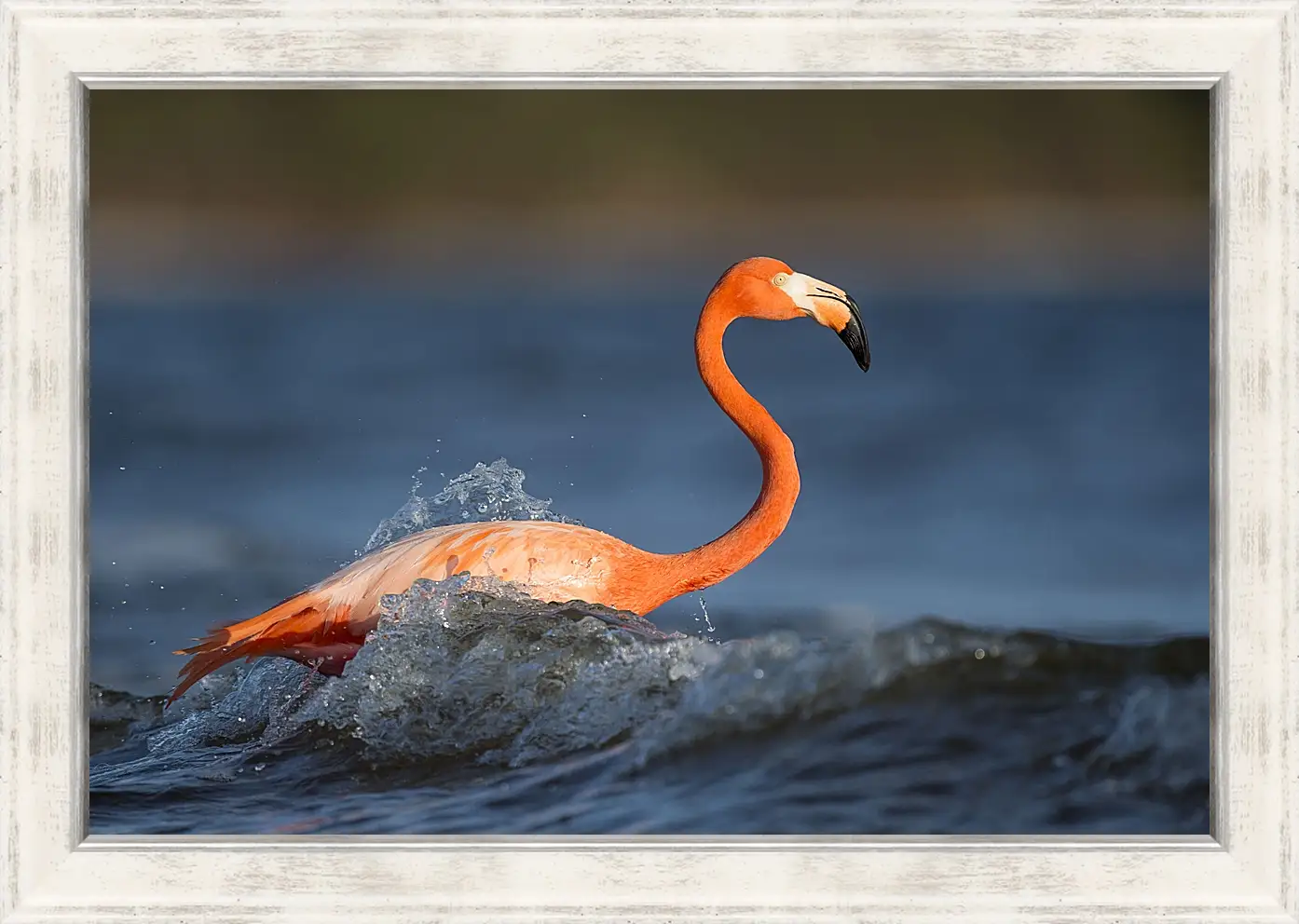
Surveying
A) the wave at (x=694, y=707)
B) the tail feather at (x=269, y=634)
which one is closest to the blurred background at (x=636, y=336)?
the tail feather at (x=269, y=634)

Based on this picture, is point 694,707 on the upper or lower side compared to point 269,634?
lower

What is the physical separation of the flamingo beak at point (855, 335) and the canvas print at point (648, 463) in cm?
2

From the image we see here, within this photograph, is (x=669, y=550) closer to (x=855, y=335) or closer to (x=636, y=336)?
(x=636, y=336)

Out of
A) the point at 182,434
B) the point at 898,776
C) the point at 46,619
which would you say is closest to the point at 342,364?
the point at 182,434

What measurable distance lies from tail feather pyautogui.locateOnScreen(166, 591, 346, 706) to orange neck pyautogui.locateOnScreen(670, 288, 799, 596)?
0.92 meters

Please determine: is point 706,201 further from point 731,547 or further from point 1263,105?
point 1263,105

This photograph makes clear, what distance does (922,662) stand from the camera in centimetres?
341

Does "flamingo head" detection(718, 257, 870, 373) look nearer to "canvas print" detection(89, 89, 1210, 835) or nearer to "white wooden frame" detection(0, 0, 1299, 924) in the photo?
"canvas print" detection(89, 89, 1210, 835)

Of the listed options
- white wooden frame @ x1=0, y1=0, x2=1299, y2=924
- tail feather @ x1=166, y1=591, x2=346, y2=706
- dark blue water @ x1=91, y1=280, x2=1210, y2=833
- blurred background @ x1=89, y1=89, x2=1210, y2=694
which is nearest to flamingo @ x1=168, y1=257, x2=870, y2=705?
tail feather @ x1=166, y1=591, x2=346, y2=706

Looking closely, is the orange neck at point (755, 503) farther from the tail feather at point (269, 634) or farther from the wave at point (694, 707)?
the tail feather at point (269, 634)

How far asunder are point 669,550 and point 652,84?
3162mm

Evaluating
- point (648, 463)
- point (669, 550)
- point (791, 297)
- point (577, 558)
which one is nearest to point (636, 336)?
point (648, 463)

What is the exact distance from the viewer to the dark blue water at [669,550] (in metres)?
3.28

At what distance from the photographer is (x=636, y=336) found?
23.5ft
